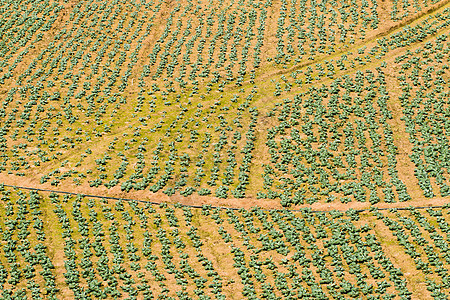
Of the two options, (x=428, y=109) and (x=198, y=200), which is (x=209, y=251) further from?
(x=428, y=109)

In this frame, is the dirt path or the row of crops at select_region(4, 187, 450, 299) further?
the dirt path

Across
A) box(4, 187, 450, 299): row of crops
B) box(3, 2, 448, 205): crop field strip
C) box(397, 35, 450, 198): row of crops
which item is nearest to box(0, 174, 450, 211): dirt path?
Answer: box(3, 2, 448, 205): crop field strip

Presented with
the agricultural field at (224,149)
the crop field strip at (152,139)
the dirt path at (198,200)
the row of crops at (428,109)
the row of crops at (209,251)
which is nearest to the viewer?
the row of crops at (209,251)

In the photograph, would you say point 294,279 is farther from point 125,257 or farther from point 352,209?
point 125,257

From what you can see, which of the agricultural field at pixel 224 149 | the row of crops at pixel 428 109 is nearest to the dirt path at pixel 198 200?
the agricultural field at pixel 224 149

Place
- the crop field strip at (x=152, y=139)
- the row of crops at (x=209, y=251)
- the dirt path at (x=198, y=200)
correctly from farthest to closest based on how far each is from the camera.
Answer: the crop field strip at (x=152, y=139), the dirt path at (x=198, y=200), the row of crops at (x=209, y=251)

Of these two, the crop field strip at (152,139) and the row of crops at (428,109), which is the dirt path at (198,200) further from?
the row of crops at (428,109)

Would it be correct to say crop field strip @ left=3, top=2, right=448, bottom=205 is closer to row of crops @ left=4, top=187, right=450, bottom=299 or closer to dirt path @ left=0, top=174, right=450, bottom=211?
dirt path @ left=0, top=174, right=450, bottom=211

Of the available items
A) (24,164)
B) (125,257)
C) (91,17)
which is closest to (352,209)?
(125,257)

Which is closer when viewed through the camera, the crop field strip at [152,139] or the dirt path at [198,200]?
the dirt path at [198,200]
